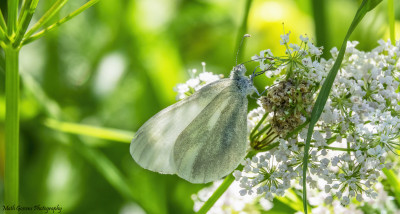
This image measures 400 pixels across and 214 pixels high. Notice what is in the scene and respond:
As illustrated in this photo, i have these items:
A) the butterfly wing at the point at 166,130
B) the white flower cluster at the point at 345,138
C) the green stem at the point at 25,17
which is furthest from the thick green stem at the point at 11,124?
the white flower cluster at the point at 345,138

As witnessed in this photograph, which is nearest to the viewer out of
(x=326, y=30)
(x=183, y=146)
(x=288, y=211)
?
(x=183, y=146)

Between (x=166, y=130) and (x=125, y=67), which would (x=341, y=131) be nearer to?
(x=166, y=130)

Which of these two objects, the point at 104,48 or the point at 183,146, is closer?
the point at 183,146

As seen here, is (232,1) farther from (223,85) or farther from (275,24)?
(223,85)

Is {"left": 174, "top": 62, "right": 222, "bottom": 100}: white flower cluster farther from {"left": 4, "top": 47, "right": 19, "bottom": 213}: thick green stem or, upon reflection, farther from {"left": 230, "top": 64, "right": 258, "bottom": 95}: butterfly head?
{"left": 4, "top": 47, "right": 19, "bottom": 213}: thick green stem

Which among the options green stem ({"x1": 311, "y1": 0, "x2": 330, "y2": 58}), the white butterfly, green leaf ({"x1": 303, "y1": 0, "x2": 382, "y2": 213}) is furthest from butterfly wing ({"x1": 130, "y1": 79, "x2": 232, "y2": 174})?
green stem ({"x1": 311, "y1": 0, "x2": 330, "y2": 58})

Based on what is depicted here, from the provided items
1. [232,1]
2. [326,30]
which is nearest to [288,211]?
[326,30]

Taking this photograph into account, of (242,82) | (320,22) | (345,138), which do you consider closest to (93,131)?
(242,82)
